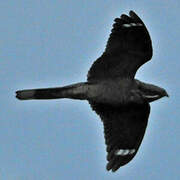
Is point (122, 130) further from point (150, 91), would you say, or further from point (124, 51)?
point (124, 51)

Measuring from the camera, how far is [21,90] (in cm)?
2161

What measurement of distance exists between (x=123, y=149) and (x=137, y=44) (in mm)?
2358

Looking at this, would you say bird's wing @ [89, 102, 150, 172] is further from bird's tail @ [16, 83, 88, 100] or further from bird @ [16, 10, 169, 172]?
bird's tail @ [16, 83, 88, 100]

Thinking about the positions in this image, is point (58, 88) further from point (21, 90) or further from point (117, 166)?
point (117, 166)

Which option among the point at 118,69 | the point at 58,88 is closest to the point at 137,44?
the point at 118,69

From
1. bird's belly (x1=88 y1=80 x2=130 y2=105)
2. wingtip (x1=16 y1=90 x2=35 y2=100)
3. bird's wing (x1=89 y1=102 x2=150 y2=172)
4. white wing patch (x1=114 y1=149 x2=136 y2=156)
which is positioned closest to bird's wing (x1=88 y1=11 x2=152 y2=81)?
bird's belly (x1=88 y1=80 x2=130 y2=105)

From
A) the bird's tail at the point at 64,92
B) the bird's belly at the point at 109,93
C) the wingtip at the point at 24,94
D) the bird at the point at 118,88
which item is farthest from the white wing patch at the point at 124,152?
the wingtip at the point at 24,94

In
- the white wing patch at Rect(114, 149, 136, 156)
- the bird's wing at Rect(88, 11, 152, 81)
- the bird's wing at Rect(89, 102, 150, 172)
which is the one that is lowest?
the white wing patch at Rect(114, 149, 136, 156)

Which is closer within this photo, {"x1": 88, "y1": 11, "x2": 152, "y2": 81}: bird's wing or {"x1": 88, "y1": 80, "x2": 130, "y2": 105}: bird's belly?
{"x1": 88, "y1": 80, "x2": 130, "y2": 105}: bird's belly

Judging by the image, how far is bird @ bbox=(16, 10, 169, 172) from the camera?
21281 mm

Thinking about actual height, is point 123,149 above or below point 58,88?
below

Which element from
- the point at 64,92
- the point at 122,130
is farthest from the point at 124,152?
the point at 64,92

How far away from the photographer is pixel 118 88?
2128 cm

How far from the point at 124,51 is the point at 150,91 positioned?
1.05 meters
